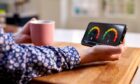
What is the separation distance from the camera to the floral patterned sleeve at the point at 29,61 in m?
0.65

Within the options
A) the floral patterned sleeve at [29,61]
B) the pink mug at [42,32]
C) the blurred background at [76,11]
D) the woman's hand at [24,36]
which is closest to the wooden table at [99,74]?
the floral patterned sleeve at [29,61]

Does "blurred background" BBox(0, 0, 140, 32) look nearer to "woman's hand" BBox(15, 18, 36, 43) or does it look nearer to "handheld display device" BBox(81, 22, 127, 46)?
"woman's hand" BBox(15, 18, 36, 43)

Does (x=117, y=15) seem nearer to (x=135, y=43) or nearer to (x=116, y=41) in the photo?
(x=135, y=43)

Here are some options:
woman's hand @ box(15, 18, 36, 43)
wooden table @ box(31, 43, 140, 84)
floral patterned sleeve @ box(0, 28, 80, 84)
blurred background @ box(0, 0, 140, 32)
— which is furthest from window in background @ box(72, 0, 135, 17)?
floral patterned sleeve @ box(0, 28, 80, 84)

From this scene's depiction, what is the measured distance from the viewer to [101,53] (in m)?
0.75

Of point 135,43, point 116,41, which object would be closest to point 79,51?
point 116,41

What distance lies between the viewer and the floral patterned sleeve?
2.12 feet

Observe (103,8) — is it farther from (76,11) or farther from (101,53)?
(101,53)

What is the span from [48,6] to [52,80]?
285 centimetres

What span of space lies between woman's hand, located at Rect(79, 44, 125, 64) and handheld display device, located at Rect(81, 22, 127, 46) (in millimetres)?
36

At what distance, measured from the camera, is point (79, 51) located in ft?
2.48

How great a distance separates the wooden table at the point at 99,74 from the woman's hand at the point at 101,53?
0.07 ft

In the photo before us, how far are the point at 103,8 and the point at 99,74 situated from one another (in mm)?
2758

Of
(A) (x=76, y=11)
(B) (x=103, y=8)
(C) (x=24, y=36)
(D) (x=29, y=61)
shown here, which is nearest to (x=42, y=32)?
(C) (x=24, y=36)
